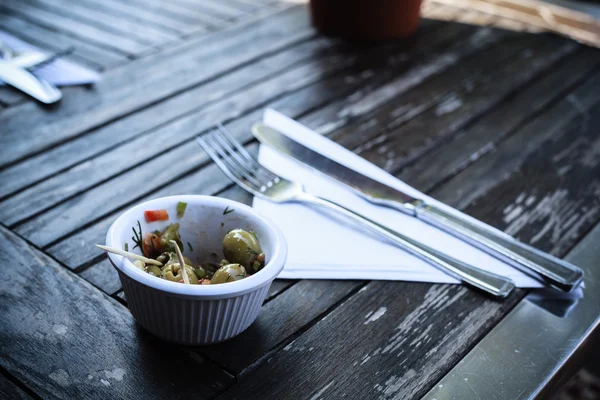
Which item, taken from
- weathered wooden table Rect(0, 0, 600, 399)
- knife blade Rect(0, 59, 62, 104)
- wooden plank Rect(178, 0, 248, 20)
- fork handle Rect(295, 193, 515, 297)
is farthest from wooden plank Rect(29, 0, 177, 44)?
fork handle Rect(295, 193, 515, 297)

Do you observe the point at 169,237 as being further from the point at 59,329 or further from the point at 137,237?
the point at 59,329

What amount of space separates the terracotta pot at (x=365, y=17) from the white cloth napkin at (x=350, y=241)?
0.48m

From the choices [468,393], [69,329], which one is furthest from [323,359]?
[69,329]

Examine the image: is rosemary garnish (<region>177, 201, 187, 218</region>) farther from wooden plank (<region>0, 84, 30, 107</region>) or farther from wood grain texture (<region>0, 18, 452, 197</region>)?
wooden plank (<region>0, 84, 30, 107</region>)

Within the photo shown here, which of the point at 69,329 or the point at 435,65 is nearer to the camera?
the point at 69,329

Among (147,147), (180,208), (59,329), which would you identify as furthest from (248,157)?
(59,329)

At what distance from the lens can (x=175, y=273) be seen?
592 millimetres

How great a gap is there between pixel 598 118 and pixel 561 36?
1.20 feet

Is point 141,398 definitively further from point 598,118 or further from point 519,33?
point 519,33

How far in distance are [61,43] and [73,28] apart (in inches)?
3.2

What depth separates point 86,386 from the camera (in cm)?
56

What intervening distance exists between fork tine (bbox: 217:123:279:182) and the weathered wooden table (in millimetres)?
26

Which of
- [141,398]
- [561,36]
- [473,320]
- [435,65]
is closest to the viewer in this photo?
[141,398]

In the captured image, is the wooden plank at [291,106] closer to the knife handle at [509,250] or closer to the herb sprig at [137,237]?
the herb sprig at [137,237]
